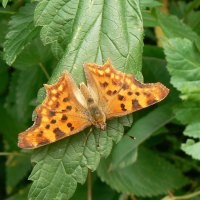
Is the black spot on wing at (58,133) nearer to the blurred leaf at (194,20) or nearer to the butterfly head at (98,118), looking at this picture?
the butterfly head at (98,118)

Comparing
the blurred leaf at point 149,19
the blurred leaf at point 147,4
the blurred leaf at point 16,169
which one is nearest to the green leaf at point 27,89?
the blurred leaf at point 16,169

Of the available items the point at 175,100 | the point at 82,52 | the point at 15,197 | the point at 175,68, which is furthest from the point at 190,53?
the point at 15,197

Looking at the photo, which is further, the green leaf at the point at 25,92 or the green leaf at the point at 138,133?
the green leaf at the point at 25,92

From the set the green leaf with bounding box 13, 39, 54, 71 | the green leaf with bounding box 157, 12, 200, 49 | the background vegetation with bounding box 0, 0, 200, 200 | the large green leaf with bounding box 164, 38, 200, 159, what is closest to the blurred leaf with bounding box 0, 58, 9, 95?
the background vegetation with bounding box 0, 0, 200, 200

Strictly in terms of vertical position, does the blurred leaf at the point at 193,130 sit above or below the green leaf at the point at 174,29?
below

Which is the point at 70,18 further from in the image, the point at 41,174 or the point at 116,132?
the point at 41,174

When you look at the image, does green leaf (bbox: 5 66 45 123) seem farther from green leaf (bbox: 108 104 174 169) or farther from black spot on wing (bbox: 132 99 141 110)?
black spot on wing (bbox: 132 99 141 110)

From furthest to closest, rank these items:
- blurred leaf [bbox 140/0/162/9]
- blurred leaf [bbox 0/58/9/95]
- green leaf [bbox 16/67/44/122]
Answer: blurred leaf [bbox 0/58/9/95]
green leaf [bbox 16/67/44/122]
blurred leaf [bbox 140/0/162/9]

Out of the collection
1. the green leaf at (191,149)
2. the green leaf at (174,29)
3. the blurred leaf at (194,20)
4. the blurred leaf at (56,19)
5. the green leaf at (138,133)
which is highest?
the blurred leaf at (56,19)
